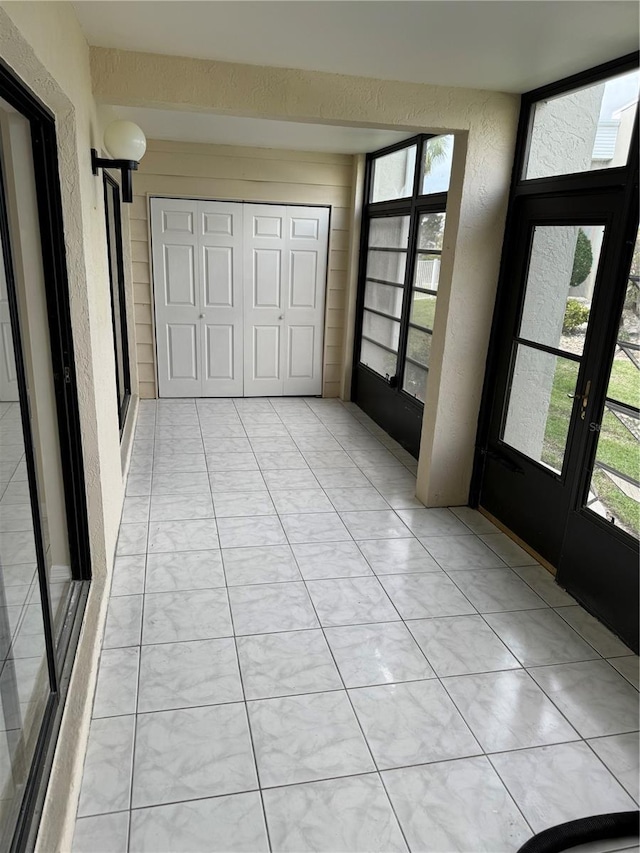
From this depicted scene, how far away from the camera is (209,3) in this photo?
6.97 feet

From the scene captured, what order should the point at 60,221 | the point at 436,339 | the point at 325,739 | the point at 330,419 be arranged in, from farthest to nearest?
the point at 330,419
the point at 436,339
the point at 60,221
the point at 325,739

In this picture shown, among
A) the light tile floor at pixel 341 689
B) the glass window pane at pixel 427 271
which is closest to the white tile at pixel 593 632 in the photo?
the light tile floor at pixel 341 689

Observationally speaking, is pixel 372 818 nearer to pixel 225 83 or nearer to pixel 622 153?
pixel 622 153

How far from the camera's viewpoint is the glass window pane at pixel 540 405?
9.73 feet

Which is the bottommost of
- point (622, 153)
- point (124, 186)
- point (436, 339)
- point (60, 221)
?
point (436, 339)

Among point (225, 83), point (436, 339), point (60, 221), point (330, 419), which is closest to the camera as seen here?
point (60, 221)

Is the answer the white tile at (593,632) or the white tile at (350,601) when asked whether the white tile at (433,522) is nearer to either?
the white tile at (350,601)

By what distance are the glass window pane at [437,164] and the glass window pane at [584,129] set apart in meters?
0.99

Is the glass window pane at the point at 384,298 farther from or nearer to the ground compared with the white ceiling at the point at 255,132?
nearer to the ground

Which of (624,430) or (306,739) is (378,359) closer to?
(624,430)

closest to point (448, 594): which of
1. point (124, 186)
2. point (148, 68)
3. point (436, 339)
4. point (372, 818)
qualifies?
point (372, 818)

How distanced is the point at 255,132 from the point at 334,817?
458 cm

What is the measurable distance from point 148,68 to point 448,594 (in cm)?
281

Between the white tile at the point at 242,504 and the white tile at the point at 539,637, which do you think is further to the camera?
the white tile at the point at 242,504
